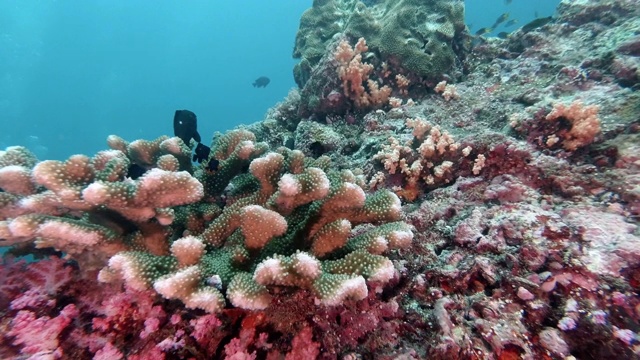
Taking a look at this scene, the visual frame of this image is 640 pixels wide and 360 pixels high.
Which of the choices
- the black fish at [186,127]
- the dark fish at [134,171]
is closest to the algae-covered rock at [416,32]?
the black fish at [186,127]

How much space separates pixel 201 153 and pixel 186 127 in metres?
0.62

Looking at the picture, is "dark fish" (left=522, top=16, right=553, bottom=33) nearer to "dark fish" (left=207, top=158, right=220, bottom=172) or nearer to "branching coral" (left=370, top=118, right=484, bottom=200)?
"branching coral" (left=370, top=118, right=484, bottom=200)

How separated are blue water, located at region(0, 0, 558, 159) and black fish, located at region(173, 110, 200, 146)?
86309 mm

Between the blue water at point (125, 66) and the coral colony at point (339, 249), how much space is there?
87.7m

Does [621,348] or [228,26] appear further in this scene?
[228,26]

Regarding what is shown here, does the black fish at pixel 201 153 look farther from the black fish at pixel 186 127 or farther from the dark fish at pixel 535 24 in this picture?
the dark fish at pixel 535 24

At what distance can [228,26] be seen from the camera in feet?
480

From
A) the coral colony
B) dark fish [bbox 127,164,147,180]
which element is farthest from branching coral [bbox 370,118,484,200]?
dark fish [bbox 127,164,147,180]

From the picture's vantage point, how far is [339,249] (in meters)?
2.35

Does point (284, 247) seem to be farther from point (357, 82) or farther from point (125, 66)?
point (125, 66)

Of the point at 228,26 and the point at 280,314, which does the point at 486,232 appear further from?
the point at 228,26

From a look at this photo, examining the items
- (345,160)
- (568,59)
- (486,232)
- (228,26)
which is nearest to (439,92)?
(568,59)

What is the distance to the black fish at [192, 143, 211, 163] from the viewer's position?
340 centimetres

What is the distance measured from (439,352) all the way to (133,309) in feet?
6.03
